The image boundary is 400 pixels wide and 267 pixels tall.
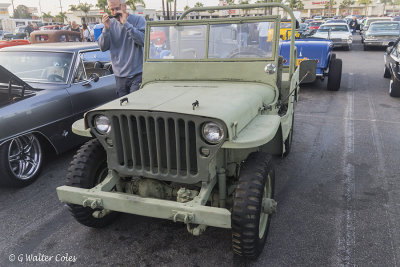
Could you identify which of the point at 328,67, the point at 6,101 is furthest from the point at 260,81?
the point at 328,67

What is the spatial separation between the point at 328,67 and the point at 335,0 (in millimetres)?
82542

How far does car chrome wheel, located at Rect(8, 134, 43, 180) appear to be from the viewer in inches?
162

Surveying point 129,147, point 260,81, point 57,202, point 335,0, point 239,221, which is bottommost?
point 57,202

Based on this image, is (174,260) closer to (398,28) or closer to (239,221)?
(239,221)

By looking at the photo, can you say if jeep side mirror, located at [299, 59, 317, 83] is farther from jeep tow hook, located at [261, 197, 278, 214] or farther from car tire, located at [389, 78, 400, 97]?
car tire, located at [389, 78, 400, 97]

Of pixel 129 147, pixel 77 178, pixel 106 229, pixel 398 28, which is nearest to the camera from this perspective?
pixel 129 147

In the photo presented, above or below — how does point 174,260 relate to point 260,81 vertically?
below

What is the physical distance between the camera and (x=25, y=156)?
4281 millimetres

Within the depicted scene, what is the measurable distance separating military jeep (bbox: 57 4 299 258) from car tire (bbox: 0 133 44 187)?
53.7 inches

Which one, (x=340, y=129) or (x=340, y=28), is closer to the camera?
(x=340, y=129)

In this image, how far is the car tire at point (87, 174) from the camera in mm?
3010

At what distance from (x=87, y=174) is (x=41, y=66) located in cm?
276

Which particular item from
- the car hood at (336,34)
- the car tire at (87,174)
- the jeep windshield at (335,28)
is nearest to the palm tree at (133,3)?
the jeep windshield at (335,28)

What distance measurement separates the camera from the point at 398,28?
16.9m
